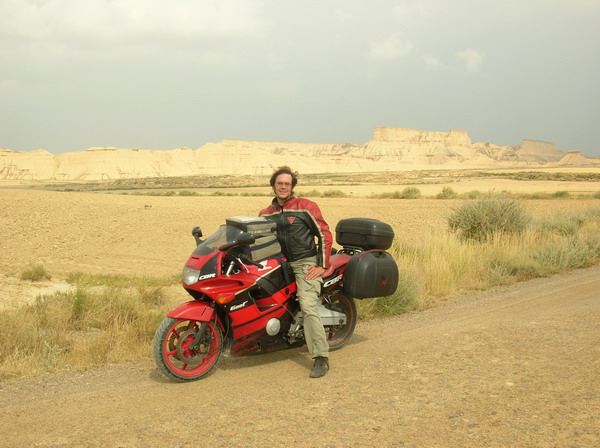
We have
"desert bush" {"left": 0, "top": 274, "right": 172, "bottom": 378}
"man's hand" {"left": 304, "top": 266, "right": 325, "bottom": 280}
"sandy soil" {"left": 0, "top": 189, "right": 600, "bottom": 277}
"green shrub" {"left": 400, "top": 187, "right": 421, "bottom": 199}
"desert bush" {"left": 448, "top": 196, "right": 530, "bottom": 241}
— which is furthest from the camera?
"green shrub" {"left": 400, "top": 187, "right": 421, "bottom": 199}

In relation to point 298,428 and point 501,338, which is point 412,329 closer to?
point 501,338

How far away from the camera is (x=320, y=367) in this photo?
202 inches

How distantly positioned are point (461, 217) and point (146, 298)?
8944 millimetres

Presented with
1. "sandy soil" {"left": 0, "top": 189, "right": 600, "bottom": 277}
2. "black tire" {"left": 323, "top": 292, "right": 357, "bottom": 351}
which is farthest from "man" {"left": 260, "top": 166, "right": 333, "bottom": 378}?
"sandy soil" {"left": 0, "top": 189, "right": 600, "bottom": 277}

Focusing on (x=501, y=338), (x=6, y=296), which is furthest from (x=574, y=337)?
(x=6, y=296)

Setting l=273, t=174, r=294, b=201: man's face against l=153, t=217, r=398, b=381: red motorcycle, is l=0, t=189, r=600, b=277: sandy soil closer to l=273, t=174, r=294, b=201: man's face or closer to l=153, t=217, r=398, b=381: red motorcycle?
l=153, t=217, r=398, b=381: red motorcycle

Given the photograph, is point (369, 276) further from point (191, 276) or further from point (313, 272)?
point (191, 276)

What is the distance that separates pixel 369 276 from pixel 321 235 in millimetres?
772

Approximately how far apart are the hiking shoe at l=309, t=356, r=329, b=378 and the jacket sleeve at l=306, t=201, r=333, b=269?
0.86 m

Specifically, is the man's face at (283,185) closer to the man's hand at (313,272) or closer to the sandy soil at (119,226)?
the man's hand at (313,272)

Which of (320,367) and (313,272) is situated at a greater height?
(313,272)

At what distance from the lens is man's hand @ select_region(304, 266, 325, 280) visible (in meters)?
5.31

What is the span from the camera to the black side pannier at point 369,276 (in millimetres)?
5719

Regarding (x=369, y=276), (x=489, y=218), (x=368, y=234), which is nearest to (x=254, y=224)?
(x=369, y=276)
